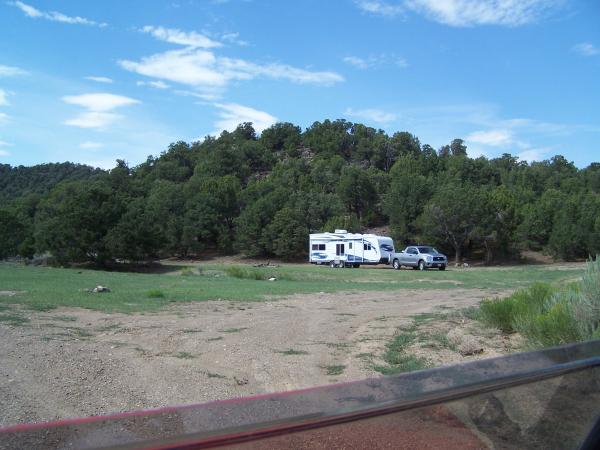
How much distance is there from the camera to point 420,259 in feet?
137

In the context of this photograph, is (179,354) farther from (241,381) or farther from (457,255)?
(457,255)

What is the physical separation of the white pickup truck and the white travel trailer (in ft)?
4.79

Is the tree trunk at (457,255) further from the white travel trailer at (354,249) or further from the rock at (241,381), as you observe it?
the rock at (241,381)

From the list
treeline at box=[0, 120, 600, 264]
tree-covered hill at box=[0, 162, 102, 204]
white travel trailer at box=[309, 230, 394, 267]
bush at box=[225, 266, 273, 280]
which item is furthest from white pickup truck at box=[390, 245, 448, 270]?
tree-covered hill at box=[0, 162, 102, 204]

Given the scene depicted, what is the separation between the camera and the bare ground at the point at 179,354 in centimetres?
720

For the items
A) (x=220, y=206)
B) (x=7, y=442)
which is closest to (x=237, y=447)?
(x=7, y=442)

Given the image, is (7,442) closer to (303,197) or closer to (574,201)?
(574,201)

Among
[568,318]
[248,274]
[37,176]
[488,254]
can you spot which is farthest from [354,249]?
[37,176]

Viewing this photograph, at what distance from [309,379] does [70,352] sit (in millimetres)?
4028

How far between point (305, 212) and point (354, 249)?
69.1 feet

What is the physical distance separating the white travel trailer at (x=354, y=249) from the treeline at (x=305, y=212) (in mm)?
11471

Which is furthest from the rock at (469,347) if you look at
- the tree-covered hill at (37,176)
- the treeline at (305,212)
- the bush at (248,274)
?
the tree-covered hill at (37,176)

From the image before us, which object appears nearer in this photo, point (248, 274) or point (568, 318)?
point (568, 318)

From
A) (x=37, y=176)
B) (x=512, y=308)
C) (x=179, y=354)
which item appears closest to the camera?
(x=179, y=354)
